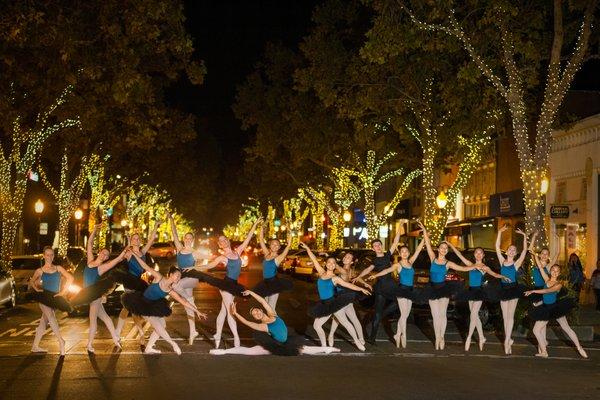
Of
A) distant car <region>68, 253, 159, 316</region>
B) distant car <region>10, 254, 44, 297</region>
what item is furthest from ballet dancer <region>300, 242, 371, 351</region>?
distant car <region>10, 254, 44, 297</region>

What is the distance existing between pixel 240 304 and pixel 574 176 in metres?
15.2

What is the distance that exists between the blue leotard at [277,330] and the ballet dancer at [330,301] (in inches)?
58.0

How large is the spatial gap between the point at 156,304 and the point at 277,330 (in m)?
2.04

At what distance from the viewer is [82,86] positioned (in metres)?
27.4

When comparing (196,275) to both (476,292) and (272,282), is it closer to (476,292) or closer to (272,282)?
(272,282)

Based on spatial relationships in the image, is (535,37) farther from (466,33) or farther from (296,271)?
(296,271)

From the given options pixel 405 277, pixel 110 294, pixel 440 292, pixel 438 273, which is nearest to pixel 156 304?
pixel 405 277

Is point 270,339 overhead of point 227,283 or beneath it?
beneath

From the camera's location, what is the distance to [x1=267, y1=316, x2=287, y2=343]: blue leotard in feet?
45.2

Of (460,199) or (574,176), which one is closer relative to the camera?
(574,176)

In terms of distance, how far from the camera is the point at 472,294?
15922 mm

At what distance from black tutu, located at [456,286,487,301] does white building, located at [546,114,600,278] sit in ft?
48.5

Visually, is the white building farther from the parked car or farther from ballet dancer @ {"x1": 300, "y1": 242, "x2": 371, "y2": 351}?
the parked car

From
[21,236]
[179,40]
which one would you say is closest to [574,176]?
[179,40]
